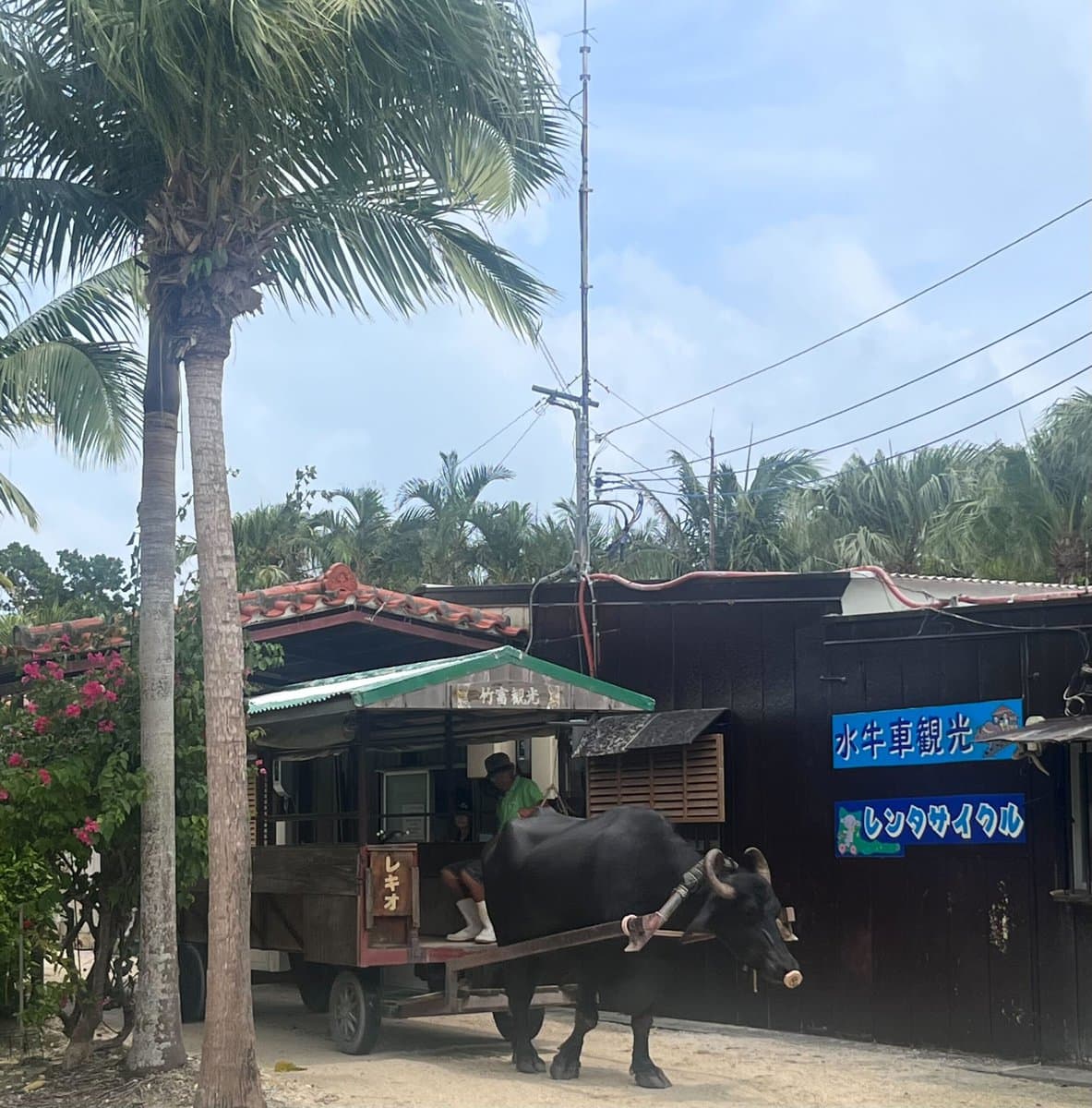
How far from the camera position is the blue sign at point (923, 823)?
10.9 metres

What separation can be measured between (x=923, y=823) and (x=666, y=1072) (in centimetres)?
258

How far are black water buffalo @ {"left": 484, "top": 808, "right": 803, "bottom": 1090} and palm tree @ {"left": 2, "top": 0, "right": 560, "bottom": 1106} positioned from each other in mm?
2505

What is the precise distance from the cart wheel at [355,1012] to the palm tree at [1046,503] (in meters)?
12.5

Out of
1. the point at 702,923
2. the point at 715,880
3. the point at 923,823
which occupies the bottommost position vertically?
the point at 702,923

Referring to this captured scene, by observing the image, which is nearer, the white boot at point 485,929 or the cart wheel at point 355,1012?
the cart wheel at point 355,1012

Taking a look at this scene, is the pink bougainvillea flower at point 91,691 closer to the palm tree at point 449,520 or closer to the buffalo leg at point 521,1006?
the buffalo leg at point 521,1006

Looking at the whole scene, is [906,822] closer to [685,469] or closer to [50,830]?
[50,830]

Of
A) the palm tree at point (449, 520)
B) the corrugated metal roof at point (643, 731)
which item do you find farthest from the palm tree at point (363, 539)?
the corrugated metal roof at point (643, 731)

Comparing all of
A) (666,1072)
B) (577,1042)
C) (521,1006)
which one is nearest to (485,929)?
(521,1006)

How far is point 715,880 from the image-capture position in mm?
9656

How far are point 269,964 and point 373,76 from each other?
26.7 feet

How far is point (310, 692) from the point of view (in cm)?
1120

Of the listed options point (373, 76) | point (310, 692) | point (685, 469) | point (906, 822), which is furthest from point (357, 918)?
point (685, 469)

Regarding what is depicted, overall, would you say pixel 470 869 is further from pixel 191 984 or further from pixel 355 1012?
pixel 191 984
